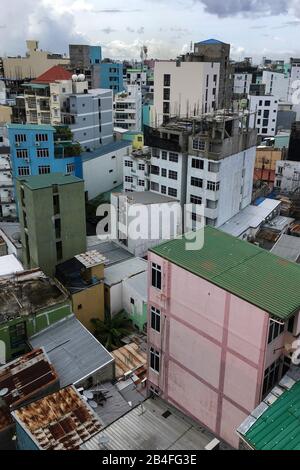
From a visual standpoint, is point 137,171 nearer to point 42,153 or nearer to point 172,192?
point 172,192

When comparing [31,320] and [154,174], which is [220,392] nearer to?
[31,320]

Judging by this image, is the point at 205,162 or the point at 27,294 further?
the point at 205,162

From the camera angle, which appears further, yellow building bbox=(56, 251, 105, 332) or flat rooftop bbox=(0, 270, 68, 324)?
yellow building bbox=(56, 251, 105, 332)

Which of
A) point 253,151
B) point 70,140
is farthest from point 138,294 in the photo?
point 70,140

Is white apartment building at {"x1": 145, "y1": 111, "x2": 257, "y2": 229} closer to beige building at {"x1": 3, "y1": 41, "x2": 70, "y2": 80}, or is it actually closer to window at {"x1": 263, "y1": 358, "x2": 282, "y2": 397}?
window at {"x1": 263, "y1": 358, "x2": 282, "y2": 397}

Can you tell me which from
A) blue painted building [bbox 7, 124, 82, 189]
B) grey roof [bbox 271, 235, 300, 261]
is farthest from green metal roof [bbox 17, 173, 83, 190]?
grey roof [bbox 271, 235, 300, 261]

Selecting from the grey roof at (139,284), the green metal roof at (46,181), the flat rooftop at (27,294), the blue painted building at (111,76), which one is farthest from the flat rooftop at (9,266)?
the blue painted building at (111,76)

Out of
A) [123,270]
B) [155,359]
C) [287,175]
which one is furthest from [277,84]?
[155,359]
